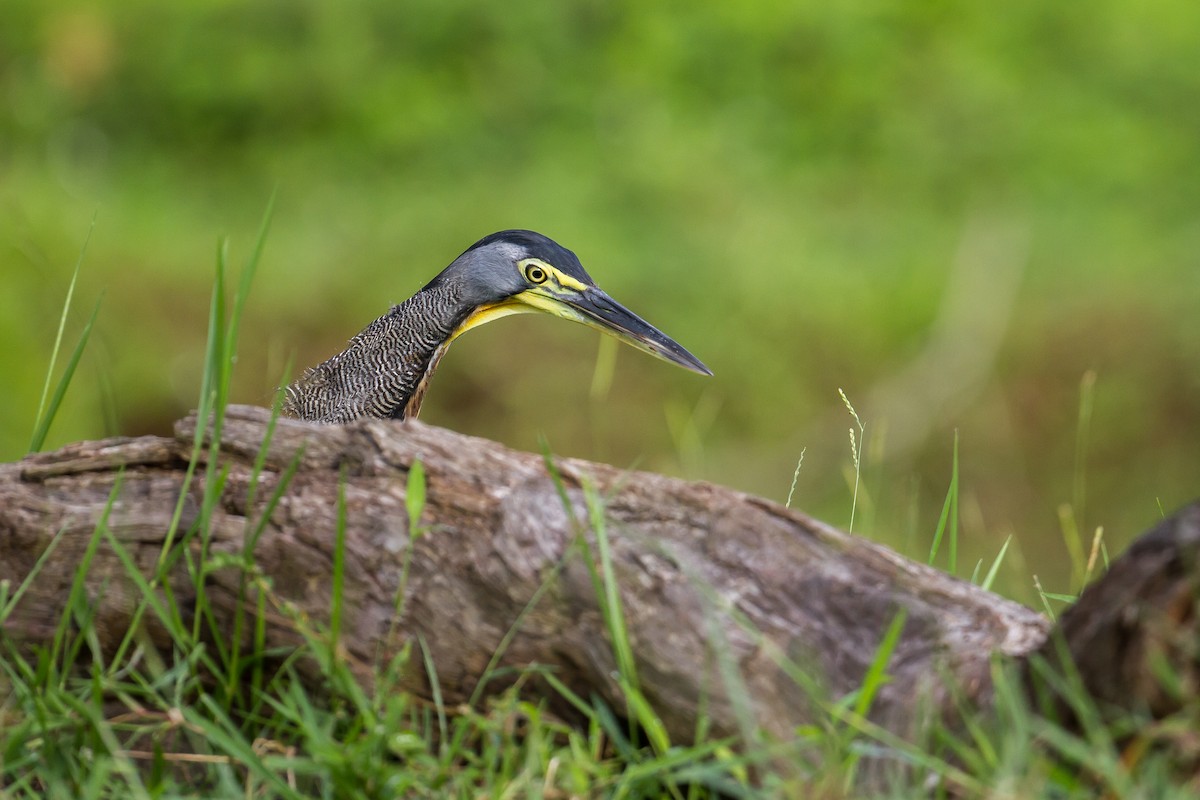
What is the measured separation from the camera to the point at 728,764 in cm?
158

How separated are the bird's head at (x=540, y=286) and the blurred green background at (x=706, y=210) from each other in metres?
2.20

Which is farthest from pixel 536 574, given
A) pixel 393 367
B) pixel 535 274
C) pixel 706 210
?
pixel 706 210

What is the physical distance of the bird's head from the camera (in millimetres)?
3264

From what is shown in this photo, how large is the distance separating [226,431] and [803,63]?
5.18 meters

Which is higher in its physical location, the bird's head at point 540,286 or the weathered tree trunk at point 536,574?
the bird's head at point 540,286

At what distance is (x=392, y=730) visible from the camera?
5.36 ft

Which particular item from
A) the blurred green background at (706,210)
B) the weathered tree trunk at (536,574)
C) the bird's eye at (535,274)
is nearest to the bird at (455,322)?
the bird's eye at (535,274)

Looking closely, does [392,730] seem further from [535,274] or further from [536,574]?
[535,274]

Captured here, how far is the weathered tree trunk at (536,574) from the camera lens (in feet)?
5.72

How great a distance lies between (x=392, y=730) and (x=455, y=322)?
1823 mm

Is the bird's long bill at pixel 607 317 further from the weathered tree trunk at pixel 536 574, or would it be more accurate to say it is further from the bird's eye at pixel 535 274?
the weathered tree trunk at pixel 536 574

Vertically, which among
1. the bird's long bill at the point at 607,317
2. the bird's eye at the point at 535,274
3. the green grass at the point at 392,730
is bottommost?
the green grass at the point at 392,730

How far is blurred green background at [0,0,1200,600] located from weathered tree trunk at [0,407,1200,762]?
3473mm

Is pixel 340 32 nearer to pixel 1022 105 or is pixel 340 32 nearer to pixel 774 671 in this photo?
pixel 1022 105
